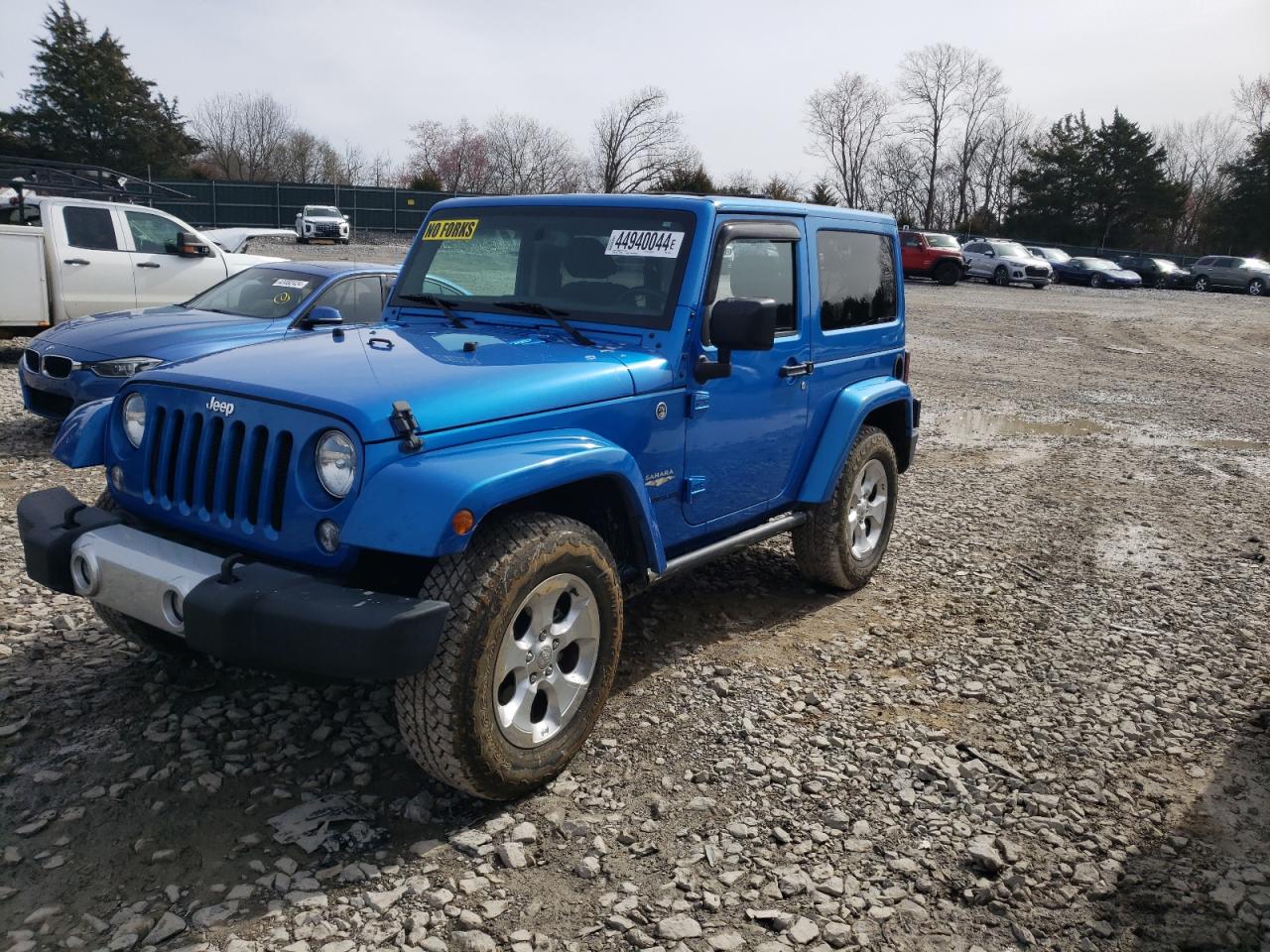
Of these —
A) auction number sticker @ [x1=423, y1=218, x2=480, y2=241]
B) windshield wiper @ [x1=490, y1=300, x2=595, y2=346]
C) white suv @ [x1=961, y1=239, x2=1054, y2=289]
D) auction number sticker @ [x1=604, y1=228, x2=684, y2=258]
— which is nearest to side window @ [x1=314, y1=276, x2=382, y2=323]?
auction number sticker @ [x1=423, y1=218, x2=480, y2=241]

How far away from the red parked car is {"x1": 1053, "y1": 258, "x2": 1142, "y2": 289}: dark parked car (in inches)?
342

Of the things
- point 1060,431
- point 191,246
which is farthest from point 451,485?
point 191,246

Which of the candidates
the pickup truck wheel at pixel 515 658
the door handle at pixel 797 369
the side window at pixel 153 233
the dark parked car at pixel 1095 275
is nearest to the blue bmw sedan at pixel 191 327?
the side window at pixel 153 233

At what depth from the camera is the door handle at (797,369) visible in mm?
4383

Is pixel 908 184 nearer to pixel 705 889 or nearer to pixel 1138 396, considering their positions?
pixel 1138 396

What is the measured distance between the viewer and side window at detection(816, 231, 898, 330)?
15.6 feet

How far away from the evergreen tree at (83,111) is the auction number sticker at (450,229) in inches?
1824

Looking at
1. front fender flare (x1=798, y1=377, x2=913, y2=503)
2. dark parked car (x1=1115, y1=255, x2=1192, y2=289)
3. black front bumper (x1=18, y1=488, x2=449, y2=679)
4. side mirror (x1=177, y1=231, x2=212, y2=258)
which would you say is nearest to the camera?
black front bumper (x1=18, y1=488, x2=449, y2=679)

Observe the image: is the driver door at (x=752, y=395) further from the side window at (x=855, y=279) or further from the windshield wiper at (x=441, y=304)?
the windshield wiper at (x=441, y=304)

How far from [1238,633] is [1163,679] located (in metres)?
0.89

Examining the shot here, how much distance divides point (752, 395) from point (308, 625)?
2205mm

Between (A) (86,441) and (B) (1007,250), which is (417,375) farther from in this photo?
(B) (1007,250)

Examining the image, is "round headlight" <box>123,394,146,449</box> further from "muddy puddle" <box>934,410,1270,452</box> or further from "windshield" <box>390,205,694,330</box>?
"muddy puddle" <box>934,410,1270,452</box>

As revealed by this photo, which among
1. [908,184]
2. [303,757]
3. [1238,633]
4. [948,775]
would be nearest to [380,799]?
[303,757]
